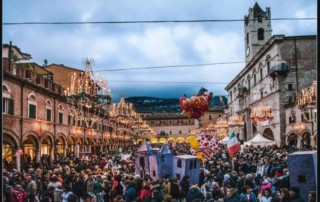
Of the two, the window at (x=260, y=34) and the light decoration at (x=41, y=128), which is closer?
the light decoration at (x=41, y=128)

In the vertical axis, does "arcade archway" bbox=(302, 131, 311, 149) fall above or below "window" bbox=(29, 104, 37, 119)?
below

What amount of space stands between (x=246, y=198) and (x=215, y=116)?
94.2 metres

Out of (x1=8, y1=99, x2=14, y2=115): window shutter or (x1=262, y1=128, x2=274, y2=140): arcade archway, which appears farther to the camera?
(x1=262, y1=128, x2=274, y2=140): arcade archway

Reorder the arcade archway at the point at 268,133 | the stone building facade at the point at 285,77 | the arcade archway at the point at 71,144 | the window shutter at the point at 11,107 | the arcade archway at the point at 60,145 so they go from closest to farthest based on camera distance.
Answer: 1. the window shutter at the point at 11,107
2. the arcade archway at the point at 60,145
3. the arcade archway at the point at 71,144
4. the stone building facade at the point at 285,77
5. the arcade archway at the point at 268,133

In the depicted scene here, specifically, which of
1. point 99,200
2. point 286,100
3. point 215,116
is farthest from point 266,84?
point 215,116

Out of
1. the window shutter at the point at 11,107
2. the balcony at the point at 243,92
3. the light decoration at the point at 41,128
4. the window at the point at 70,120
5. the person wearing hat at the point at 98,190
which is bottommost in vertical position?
the person wearing hat at the point at 98,190

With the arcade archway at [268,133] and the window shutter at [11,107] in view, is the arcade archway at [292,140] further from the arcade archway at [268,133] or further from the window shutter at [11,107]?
the window shutter at [11,107]

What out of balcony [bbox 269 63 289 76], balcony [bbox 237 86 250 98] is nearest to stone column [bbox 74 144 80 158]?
balcony [bbox 269 63 289 76]

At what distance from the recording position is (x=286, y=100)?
40.1 meters

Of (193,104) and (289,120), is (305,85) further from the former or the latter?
(193,104)

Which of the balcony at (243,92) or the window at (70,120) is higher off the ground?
the balcony at (243,92)

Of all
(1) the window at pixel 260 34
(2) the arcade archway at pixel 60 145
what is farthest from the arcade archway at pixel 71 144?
(1) the window at pixel 260 34

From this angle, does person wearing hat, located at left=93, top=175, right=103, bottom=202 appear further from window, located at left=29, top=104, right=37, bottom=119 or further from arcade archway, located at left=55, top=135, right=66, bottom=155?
arcade archway, located at left=55, top=135, right=66, bottom=155

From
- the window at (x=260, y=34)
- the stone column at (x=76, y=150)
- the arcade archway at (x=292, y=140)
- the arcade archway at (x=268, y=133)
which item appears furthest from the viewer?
the window at (x=260, y=34)
